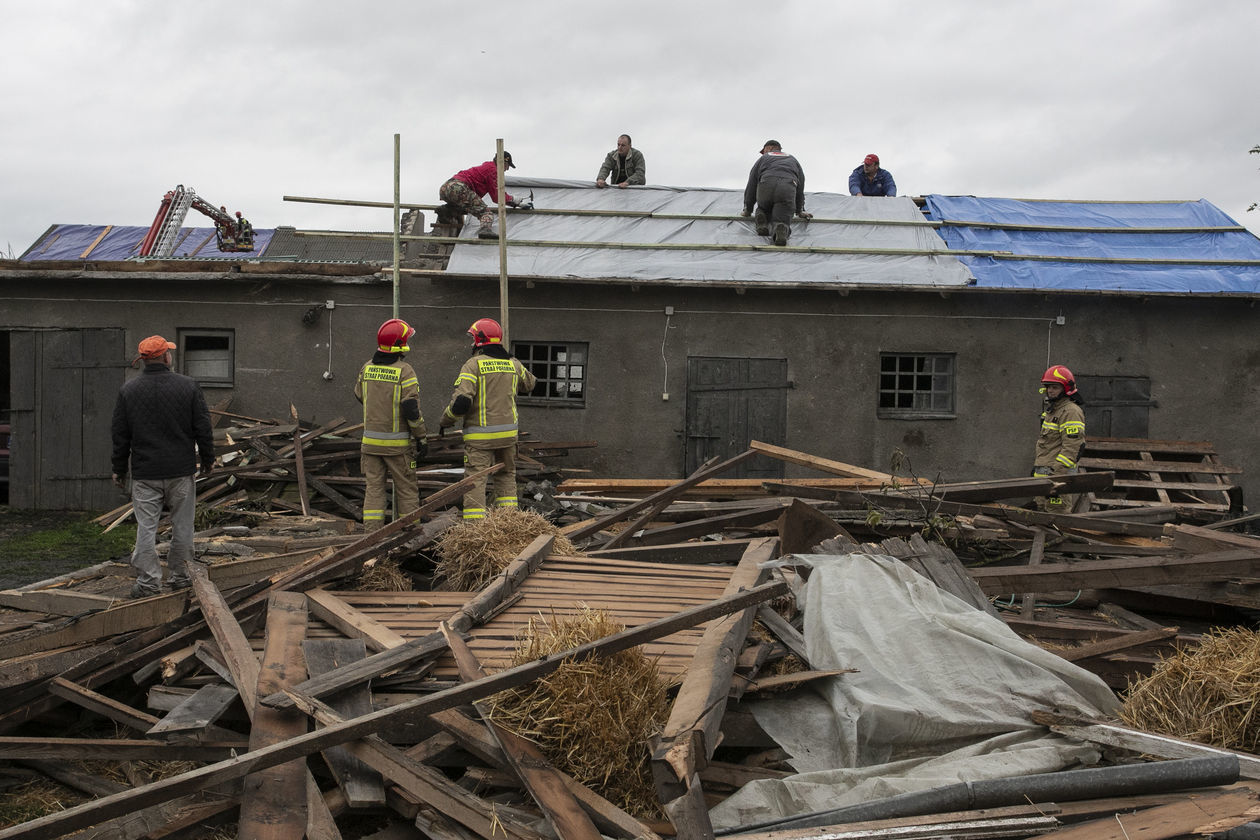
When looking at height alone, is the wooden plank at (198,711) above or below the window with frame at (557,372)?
below

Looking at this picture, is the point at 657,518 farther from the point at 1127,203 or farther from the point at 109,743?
the point at 1127,203

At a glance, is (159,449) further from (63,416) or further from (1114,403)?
(1114,403)

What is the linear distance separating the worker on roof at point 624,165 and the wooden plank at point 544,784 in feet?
40.1

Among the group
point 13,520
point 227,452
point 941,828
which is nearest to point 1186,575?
point 941,828

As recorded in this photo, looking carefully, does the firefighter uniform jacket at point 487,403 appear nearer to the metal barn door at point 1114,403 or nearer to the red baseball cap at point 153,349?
the red baseball cap at point 153,349

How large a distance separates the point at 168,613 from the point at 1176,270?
13322 mm

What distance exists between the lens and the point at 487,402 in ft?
28.9

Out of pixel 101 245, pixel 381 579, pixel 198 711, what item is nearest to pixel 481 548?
pixel 381 579

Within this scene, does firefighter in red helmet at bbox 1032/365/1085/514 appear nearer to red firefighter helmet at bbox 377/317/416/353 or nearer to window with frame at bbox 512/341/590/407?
window with frame at bbox 512/341/590/407

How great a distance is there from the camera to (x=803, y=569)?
596cm

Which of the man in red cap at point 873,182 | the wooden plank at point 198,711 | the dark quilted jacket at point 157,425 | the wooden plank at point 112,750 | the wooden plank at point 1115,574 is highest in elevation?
the man in red cap at point 873,182

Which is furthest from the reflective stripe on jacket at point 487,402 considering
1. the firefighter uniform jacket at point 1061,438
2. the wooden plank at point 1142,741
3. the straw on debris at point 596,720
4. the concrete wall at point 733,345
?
Result: the firefighter uniform jacket at point 1061,438

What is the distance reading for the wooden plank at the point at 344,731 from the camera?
322 centimetres

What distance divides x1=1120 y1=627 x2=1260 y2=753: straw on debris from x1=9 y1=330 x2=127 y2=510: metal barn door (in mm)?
12462
